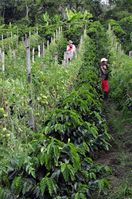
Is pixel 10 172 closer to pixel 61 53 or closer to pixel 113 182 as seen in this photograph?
pixel 113 182

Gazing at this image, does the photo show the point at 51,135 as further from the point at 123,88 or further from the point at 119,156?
the point at 123,88

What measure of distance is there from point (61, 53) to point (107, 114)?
349 inches

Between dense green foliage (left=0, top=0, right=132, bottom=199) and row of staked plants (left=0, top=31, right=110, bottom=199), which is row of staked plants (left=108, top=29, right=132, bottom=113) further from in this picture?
row of staked plants (left=0, top=31, right=110, bottom=199)

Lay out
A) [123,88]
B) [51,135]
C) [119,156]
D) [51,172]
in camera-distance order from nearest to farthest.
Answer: [51,172] < [51,135] < [119,156] < [123,88]

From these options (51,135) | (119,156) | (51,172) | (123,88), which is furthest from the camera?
(123,88)

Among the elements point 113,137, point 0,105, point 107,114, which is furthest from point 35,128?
point 107,114

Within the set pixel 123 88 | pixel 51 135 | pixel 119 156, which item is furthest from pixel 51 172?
pixel 123 88

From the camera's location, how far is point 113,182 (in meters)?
5.64

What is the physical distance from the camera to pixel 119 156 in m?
6.82

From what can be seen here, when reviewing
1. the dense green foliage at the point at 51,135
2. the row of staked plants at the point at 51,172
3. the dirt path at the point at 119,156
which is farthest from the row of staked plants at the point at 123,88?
the row of staked plants at the point at 51,172

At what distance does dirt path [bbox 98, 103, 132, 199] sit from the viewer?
5249mm

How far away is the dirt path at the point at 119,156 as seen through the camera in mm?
5249

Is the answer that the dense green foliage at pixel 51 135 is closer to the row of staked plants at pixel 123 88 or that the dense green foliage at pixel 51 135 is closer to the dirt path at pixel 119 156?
the row of staked plants at pixel 123 88

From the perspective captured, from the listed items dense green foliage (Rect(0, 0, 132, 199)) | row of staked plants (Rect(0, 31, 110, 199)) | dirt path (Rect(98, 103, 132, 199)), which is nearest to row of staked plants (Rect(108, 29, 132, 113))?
dense green foliage (Rect(0, 0, 132, 199))
